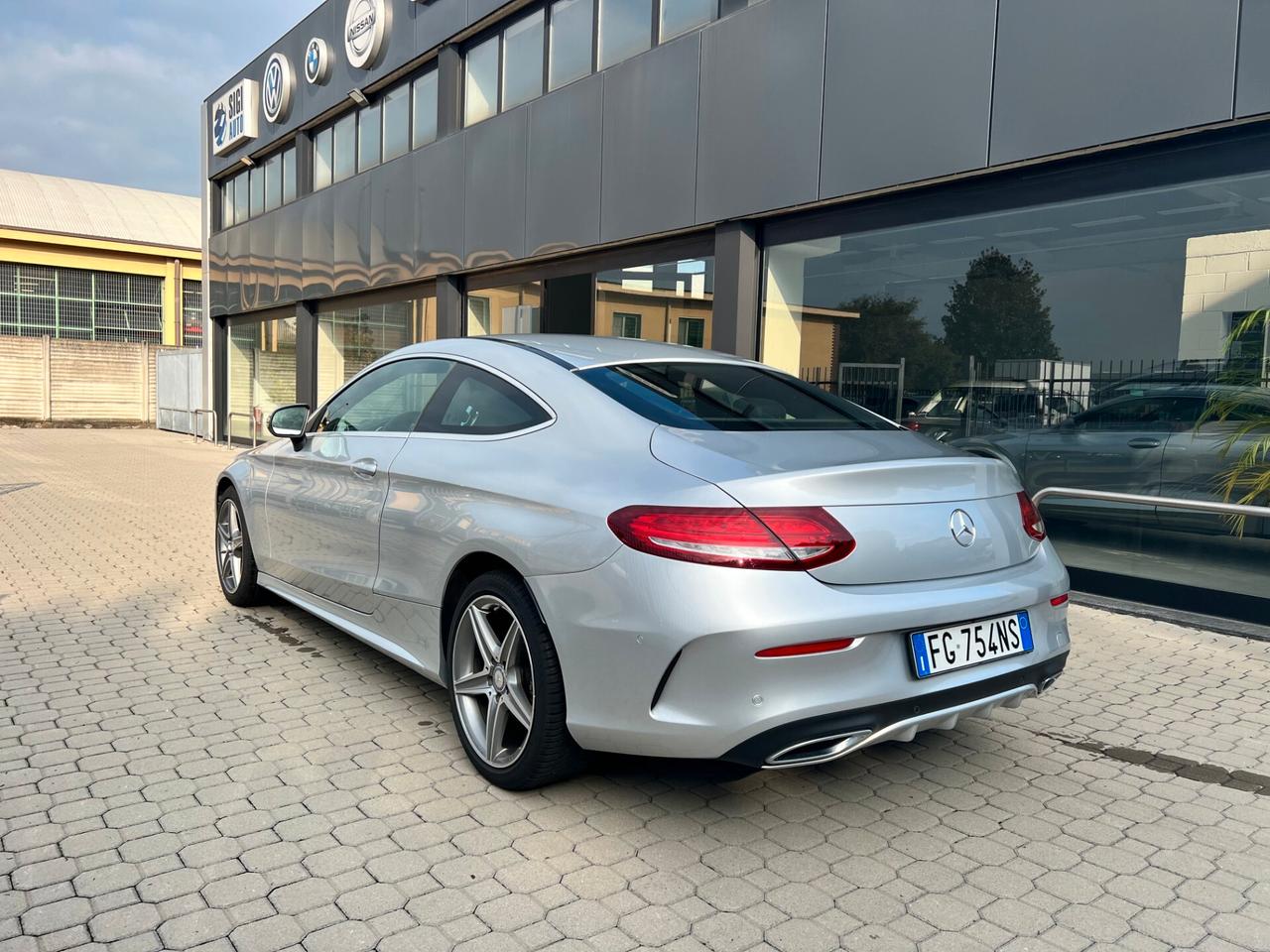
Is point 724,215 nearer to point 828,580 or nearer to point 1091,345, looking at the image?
point 1091,345

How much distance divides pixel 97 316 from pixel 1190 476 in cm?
4388

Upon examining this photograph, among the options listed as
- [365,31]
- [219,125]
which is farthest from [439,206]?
[219,125]

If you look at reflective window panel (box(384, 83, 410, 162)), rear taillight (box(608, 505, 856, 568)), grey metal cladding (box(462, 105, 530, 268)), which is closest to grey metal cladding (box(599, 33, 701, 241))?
grey metal cladding (box(462, 105, 530, 268))

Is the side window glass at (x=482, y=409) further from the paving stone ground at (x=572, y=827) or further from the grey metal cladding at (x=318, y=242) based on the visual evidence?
the grey metal cladding at (x=318, y=242)

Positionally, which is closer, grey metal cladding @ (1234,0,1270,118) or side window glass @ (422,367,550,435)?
side window glass @ (422,367,550,435)

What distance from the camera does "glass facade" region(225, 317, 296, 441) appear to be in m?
20.3

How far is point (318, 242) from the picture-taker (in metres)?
17.8

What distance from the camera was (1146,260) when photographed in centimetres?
642

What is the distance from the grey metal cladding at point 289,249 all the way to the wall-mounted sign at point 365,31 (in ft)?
11.7

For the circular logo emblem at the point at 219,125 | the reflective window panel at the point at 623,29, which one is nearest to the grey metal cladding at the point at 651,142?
the reflective window panel at the point at 623,29

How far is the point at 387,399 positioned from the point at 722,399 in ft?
5.84

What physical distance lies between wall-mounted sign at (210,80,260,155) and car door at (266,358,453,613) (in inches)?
749

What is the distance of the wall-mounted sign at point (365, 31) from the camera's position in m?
15.4

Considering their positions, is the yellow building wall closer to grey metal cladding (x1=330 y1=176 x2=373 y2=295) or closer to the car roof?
grey metal cladding (x1=330 y1=176 x2=373 y2=295)
